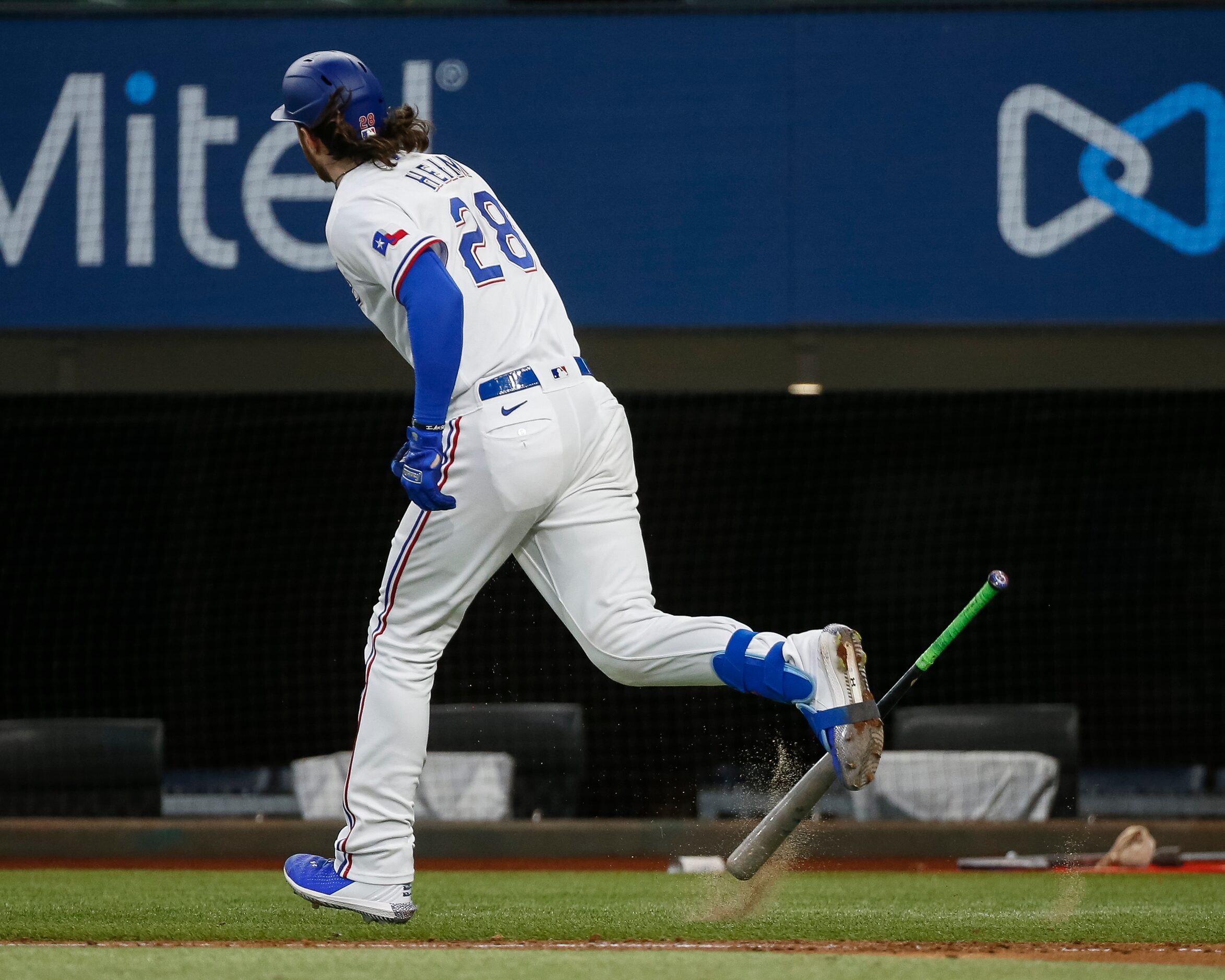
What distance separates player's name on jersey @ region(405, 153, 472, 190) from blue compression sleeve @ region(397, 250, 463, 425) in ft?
0.79

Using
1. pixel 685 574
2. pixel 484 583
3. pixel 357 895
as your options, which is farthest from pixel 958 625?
pixel 685 574

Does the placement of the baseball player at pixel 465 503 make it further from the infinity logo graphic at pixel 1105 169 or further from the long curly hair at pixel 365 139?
the infinity logo graphic at pixel 1105 169

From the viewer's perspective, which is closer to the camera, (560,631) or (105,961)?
(105,961)

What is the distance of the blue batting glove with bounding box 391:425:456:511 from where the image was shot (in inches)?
123

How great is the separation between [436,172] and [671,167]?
11.6ft

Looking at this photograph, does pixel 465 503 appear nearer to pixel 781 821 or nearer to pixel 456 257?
pixel 456 257

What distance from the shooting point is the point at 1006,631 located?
9.25 meters

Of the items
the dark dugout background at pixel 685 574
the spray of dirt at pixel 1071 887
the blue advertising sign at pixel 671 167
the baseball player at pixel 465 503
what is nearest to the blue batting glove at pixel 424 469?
the baseball player at pixel 465 503

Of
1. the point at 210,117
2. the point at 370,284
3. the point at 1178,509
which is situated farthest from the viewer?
the point at 1178,509

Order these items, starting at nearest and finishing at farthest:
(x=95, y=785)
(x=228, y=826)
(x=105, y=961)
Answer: (x=105, y=961)
(x=228, y=826)
(x=95, y=785)

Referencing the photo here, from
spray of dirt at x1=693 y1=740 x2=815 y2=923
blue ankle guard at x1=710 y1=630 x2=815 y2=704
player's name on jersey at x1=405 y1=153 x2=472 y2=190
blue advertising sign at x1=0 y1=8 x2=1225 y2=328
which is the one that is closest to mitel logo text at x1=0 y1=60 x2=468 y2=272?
blue advertising sign at x1=0 y1=8 x2=1225 y2=328

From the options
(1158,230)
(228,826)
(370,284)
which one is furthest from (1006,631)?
(370,284)

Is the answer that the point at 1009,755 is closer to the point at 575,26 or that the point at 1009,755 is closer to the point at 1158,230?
the point at 1158,230

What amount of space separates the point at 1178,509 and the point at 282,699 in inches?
201
